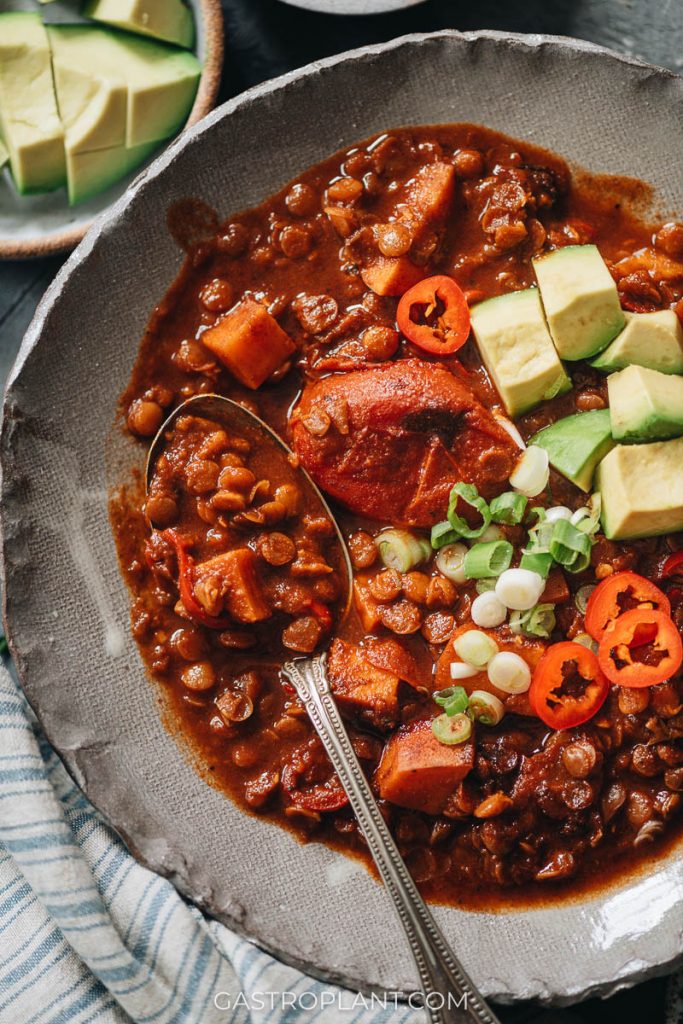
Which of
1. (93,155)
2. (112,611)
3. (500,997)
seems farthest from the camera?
(93,155)

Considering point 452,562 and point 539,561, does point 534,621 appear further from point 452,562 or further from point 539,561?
point 452,562

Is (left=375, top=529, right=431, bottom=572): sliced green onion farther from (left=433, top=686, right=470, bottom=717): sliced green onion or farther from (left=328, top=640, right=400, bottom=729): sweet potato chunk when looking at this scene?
(left=433, top=686, right=470, bottom=717): sliced green onion

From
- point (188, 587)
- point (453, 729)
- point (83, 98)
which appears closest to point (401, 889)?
point (453, 729)

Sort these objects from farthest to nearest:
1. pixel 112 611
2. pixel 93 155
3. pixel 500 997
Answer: pixel 93 155 < pixel 112 611 < pixel 500 997

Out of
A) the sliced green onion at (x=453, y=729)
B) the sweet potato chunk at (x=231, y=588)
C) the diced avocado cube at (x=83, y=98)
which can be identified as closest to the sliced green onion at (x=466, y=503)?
the sliced green onion at (x=453, y=729)

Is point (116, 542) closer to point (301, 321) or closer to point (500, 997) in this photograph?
point (301, 321)

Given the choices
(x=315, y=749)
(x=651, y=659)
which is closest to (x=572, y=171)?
(x=651, y=659)

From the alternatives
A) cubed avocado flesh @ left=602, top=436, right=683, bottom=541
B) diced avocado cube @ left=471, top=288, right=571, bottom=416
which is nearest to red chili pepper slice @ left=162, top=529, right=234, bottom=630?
diced avocado cube @ left=471, top=288, right=571, bottom=416
